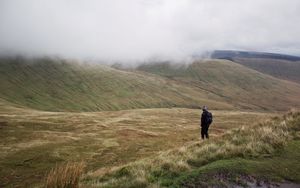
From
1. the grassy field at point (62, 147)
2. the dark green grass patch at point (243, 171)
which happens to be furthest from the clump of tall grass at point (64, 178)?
the grassy field at point (62, 147)

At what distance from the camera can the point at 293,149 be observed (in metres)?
19.8

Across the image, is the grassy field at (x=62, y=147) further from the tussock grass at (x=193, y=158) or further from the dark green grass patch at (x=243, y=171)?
the dark green grass patch at (x=243, y=171)

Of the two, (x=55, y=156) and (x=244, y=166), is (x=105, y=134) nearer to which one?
(x=55, y=156)

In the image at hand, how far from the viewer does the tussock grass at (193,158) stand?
619 inches

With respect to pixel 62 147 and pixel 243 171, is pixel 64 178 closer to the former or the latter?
pixel 243 171

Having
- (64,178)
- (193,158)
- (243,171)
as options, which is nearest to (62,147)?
(193,158)

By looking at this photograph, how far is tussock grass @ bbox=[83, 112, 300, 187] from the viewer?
619 inches

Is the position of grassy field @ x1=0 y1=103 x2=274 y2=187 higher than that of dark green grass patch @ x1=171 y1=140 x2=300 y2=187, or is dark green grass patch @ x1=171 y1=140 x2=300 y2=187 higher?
dark green grass patch @ x1=171 y1=140 x2=300 y2=187

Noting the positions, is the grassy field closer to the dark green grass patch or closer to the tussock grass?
the tussock grass

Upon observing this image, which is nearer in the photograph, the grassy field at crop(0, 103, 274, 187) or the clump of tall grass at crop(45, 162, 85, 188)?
the clump of tall grass at crop(45, 162, 85, 188)

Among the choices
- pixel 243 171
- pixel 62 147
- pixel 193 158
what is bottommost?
pixel 62 147

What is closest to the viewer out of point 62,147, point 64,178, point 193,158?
point 64,178

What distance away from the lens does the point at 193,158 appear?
61.5 ft

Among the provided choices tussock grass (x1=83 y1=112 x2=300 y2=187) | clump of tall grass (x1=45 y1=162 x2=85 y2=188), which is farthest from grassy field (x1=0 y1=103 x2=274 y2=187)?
clump of tall grass (x1=45 y1=162 x2=85 y2=188)
